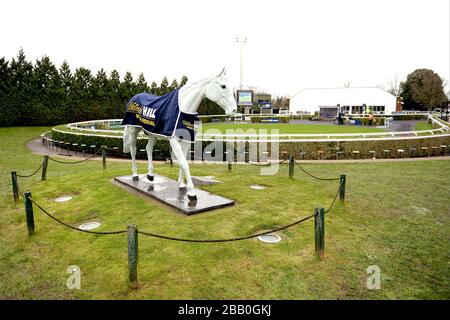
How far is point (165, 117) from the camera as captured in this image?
6.83 meters

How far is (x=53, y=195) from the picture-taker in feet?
26.9

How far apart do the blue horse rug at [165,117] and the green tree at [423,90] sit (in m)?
65.9

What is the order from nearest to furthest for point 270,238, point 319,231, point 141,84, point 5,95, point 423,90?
point 319,231 → point 270,238 → point 5,95 → point 141,84 → point 423,90

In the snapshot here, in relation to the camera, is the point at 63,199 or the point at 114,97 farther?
the point at 114,97

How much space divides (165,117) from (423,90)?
66.5 metres

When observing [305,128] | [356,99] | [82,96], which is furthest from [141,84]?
[356,99]

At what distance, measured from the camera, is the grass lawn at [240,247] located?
4.21 m

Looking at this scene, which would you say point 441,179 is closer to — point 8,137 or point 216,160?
point 216,160

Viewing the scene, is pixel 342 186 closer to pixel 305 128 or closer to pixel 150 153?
pixel 150 153

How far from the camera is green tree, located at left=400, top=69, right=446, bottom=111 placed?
195ft

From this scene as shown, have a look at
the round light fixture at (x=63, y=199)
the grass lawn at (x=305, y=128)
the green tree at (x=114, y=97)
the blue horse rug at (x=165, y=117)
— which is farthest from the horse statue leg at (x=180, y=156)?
the green tree at (x=114, y=97)

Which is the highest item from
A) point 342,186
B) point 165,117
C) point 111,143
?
point 165,117

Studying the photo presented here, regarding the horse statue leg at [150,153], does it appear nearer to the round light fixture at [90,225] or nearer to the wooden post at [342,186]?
the round light fixture at [90,225]

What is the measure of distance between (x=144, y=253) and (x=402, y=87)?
245ft
